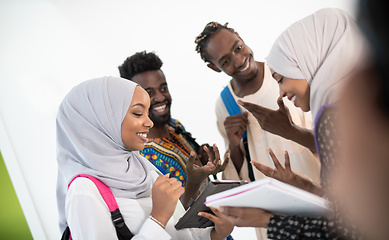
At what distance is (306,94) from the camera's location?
1.46 metres

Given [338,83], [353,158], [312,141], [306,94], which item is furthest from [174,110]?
[353,158]

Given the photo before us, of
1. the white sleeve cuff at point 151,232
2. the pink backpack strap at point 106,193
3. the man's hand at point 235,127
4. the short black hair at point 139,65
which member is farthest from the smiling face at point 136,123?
the man's hand at point 235,127

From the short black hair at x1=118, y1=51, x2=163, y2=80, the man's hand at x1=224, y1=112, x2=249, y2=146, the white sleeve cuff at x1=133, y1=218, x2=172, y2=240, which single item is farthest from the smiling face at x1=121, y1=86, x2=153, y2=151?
the man's hand at x1=224, y1=112, x2=249, y2=146

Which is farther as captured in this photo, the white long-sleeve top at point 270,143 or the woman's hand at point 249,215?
the white long-sleeve top at point 270,143

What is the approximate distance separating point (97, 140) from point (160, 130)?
929mm

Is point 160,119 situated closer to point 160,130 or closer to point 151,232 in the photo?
point 160,130

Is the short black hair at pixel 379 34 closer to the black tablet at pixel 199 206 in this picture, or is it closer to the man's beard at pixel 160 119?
the black tablet at pixel 199 206

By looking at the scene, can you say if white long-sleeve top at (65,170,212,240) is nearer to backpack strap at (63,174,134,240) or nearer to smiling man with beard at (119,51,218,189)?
backpack strap at (63,174,134,240)

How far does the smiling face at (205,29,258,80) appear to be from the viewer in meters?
2.29

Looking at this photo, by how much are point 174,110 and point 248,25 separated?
1348 millimetres

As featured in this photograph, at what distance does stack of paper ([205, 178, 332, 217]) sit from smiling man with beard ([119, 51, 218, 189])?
3.54 feet

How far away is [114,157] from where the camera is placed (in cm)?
A: 132

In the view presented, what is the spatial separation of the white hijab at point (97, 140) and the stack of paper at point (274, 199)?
0.51 metres

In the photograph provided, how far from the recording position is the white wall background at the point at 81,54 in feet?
10.6
